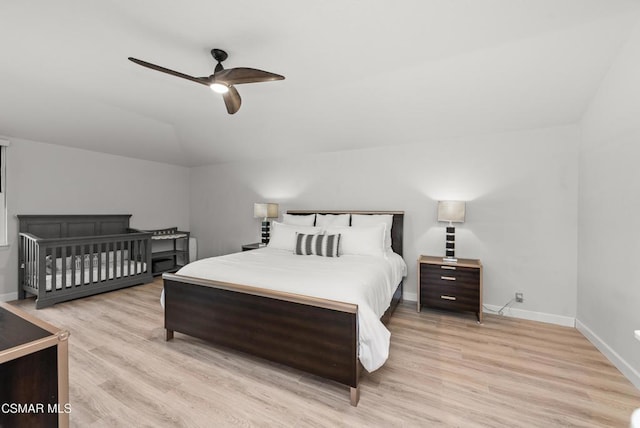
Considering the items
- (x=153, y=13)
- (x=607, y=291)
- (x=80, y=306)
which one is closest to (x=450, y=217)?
(x=607, y=291)

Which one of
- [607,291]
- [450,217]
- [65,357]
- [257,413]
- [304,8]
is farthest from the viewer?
[450,217]

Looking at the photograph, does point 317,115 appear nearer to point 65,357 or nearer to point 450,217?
point 450,217

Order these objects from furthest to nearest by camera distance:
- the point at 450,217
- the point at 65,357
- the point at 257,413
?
the point at 450,217, the point at 257,413, the point at 65,357

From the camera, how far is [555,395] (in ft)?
6.11

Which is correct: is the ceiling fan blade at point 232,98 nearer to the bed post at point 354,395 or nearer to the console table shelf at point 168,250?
the bed post at point 354,395

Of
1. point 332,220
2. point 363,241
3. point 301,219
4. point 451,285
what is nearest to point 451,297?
point 451,285

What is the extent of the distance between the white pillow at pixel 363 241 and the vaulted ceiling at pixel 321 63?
1.40 metres

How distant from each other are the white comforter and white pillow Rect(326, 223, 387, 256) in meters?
0.13

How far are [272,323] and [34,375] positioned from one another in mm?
1254

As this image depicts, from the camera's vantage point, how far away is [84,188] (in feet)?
14.6

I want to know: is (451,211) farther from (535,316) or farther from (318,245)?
(318,245)

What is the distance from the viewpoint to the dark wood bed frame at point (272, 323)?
1796 millimetres

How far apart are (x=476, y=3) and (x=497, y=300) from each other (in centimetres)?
315

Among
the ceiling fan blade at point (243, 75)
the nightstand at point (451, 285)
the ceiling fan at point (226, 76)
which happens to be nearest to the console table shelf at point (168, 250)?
the ceiling fan at point (226, 76)
